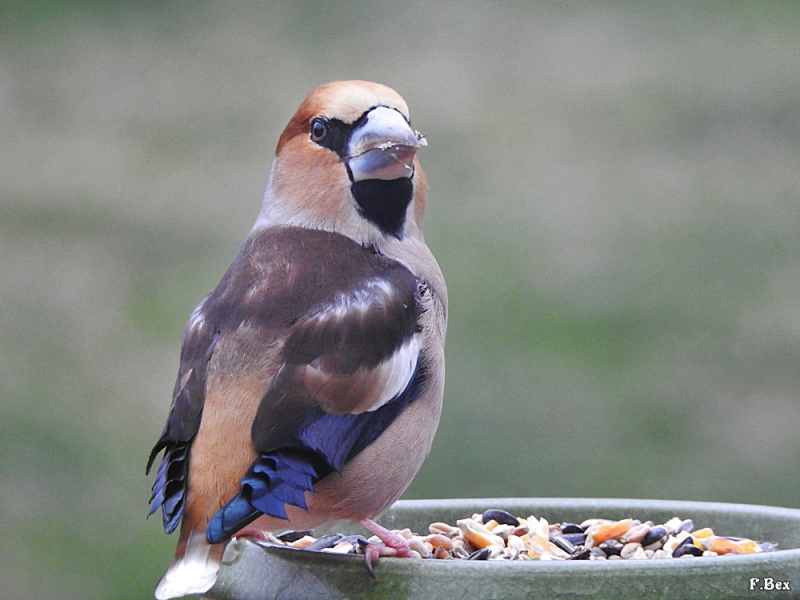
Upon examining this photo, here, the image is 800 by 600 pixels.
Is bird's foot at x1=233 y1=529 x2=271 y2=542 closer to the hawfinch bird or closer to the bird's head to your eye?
the hawfinch bird

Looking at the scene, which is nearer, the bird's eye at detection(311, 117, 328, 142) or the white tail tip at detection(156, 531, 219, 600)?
the white tail tip at detection(156, 531, 219, 600)

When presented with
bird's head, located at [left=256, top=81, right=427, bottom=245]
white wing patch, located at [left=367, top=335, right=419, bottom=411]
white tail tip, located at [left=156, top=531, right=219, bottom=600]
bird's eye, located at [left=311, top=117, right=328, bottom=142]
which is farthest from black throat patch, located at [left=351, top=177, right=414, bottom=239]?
white tail tip, located at [left=156, top=531, right=219, bottom=600]

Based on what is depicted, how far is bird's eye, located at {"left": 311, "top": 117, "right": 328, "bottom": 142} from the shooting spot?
2.82 m

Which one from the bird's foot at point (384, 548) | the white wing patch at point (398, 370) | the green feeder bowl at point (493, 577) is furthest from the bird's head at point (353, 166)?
the green feeder bowl at point (493, 577)

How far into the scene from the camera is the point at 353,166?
9.02 ft

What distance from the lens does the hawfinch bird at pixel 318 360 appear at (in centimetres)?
221

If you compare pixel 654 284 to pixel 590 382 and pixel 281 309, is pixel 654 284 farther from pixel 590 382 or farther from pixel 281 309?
pixel 281 309

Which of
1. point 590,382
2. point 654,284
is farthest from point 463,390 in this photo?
point 654,284

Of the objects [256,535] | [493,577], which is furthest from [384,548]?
[256,535]

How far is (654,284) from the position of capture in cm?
740

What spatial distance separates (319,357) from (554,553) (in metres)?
0.71

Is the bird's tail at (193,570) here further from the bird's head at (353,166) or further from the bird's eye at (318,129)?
the bird's eye at (318,129)

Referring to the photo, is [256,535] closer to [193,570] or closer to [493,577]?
[193,570]

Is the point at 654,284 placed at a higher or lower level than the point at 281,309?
lower
